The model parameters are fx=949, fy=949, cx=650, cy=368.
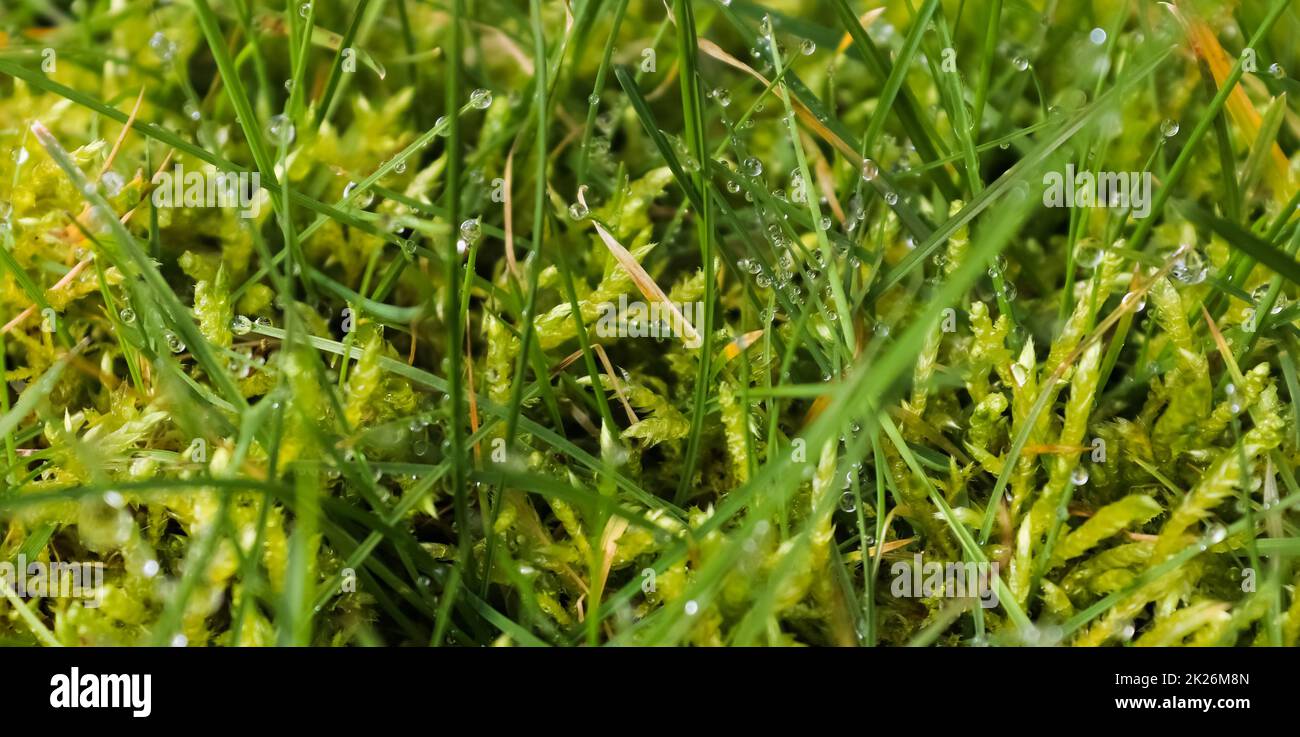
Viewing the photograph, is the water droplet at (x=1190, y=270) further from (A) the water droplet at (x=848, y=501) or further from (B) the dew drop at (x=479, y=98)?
(B) the dew drop at (x=479, y=98)

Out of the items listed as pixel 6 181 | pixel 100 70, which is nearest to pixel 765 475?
pixel 6 181

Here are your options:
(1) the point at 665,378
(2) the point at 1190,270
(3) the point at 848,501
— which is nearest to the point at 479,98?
(1) the point at 665,378

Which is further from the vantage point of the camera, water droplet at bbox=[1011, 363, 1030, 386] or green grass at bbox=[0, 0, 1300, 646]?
water droplet at bbox=[1011, 363, 1030, 386]

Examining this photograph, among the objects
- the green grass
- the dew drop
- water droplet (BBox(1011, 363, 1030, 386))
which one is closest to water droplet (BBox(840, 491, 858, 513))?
the green grass

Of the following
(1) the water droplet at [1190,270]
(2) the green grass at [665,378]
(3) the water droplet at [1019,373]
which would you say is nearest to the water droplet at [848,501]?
(2) the green grass at [665,378]

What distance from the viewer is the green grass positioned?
693 mm

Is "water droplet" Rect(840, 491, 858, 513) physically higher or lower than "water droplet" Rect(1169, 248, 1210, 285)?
lower

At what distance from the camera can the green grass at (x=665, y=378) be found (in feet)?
2.27

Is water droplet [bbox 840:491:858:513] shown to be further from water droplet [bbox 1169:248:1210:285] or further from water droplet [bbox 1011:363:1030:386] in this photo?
water droplet [bbox 1169:248:1210:285]

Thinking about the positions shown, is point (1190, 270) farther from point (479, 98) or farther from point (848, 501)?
→ point (479, 98)

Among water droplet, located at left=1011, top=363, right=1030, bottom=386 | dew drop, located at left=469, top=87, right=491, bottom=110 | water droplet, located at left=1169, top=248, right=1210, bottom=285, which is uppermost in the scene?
dew drop, located at left=469, top=87, right=491, bottom=110

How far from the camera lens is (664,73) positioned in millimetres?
1271

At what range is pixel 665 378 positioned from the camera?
3.18ft
